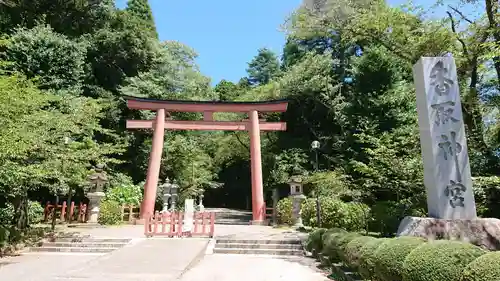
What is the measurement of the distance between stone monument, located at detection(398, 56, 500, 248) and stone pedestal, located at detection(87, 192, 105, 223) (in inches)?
550

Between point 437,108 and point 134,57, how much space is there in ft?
75.3

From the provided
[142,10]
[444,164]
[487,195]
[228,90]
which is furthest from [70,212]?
[228,90]

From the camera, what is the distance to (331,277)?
7.27 m

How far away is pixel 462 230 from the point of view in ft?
20.9

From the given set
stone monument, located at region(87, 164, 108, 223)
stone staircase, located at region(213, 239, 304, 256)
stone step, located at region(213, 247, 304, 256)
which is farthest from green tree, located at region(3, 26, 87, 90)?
stone step, located at region(213, 247, 304, 256)

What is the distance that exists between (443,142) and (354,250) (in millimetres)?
2772

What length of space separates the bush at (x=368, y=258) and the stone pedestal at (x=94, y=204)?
14.0m

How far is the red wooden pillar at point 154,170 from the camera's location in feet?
56.0

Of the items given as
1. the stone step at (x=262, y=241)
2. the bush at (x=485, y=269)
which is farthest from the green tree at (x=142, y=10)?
the bush at (x=485, y=269)

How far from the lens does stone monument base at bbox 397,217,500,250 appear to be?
625 cm

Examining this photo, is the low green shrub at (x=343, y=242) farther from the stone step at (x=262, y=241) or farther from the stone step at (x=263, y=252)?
the stone step at (x=262, y=241)

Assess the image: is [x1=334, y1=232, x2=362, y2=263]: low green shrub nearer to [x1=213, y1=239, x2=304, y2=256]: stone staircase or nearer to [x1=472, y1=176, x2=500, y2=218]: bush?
[x1=213, y1=239, x2=304, y2=256]: stone staircase

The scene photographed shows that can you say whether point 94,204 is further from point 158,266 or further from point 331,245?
point 331,245

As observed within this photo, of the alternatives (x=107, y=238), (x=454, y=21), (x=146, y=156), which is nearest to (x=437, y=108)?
(x=454, y=21)
